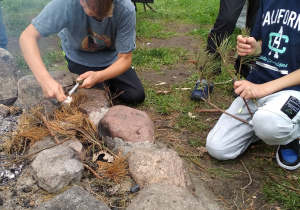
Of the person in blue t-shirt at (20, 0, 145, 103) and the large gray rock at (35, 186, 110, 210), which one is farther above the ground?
the person in blue t-shirt at (20, 0, 145, 103)

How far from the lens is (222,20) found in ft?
9.62

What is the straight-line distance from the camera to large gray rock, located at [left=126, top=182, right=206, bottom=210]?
4.44ft

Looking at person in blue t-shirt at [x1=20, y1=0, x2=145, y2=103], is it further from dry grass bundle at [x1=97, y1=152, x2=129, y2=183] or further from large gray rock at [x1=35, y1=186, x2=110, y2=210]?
large gray rock at [x1=35, y1=186, x2=110, y2=210]

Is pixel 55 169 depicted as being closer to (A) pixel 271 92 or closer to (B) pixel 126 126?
(B) pixel 126 126

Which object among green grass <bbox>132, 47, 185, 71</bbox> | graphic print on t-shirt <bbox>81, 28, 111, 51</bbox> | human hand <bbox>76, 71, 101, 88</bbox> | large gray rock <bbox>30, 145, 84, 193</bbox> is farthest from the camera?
green grass <bbox>132, 47, 185, 71</bbox>

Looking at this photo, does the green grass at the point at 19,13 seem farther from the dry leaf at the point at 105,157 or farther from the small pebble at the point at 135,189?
the small pebble at the point at 135,189

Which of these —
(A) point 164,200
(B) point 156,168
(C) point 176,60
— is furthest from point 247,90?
(C) point 176,60

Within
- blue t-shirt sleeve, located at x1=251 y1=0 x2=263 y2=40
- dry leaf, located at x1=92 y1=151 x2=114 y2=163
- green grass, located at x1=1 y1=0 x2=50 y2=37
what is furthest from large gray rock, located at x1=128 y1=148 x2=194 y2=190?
green grass, located at x1=1 y1=0 x2=50 y2=37

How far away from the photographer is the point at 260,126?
75.0 inches

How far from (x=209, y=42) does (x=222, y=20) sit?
0.28 metres

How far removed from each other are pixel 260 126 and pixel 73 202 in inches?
51.1

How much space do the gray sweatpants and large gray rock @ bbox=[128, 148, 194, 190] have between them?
487 mm

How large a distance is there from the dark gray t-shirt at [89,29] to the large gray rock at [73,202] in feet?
4.12

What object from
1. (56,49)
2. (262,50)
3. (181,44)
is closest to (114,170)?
(262,50)
